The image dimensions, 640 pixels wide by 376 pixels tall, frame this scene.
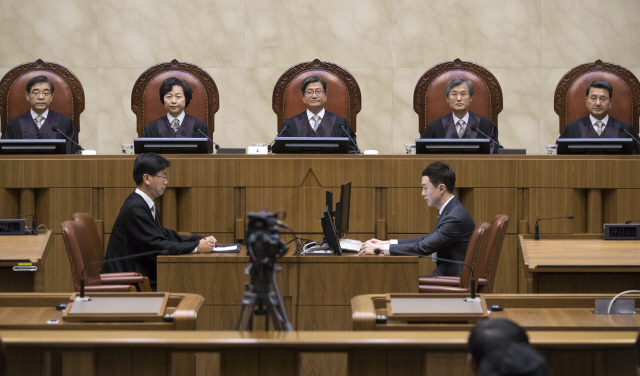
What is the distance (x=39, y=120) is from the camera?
5562 millimetres

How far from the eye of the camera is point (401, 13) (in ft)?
24.9

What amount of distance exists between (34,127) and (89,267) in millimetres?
2786

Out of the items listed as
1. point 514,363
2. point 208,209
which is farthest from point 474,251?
point 514,363

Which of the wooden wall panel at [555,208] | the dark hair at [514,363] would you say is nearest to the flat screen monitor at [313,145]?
the wooden wall panel at [555,208]

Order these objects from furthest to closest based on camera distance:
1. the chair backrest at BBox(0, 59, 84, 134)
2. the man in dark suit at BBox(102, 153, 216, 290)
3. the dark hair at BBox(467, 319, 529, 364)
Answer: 1. the chair backrest at BBox(0, 59, 84, 134)
2. the man in dark suit at BBox(102, 153, 216, 290)
3. the dark hair at BBox(467, 319, 529, 364)

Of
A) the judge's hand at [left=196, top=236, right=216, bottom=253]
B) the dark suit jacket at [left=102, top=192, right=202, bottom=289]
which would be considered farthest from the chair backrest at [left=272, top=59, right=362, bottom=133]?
the judge's hand at [left=196, top=236, right=216, bottom=253]

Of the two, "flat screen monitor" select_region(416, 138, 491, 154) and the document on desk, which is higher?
"flat screen monitor" select_region(416, 138, 491, 154)

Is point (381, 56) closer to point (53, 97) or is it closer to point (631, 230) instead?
A: point (53, 97)

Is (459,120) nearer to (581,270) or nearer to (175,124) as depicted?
(175,124)

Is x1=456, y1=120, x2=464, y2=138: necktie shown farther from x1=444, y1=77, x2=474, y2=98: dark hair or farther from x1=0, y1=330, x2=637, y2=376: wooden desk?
x1=0, y1=330, x2=637, y2=376: wooden desk

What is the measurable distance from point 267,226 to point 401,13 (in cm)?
607

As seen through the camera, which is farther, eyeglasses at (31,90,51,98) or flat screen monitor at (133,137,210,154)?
eyeglasses at (31,90,51,98)

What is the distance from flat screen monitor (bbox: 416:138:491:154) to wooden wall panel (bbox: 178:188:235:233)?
1259mm

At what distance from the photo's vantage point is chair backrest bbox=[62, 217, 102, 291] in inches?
123
